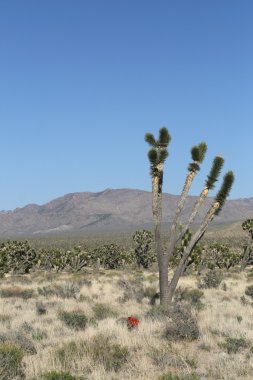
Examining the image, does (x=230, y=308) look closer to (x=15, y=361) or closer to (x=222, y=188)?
(x=222, y=188)

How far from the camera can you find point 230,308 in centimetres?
1739

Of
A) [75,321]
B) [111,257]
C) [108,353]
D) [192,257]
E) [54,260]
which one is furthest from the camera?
[111,257]

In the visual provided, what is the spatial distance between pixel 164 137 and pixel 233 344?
857cm

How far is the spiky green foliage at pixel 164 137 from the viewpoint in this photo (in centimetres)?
1723

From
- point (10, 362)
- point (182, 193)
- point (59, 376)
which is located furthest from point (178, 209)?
point (59, 376)

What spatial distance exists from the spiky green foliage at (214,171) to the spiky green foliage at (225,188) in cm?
33

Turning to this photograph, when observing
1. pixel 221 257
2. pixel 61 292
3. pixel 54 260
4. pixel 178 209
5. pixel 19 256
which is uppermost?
pixel 178 209

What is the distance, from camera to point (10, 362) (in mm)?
8383

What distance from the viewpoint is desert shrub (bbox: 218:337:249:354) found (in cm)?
1043

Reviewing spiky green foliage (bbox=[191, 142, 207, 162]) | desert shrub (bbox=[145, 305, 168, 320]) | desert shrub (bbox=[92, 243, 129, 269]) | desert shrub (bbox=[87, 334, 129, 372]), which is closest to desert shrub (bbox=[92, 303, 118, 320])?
desert shrub (bbox=[145, 305, 168, 320])

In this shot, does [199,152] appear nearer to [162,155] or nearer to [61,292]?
[162,155]

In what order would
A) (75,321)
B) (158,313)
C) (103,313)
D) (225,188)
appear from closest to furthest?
(75,321) → (158,313) → (103,313) → (225,188)

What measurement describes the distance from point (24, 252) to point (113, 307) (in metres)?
34.0

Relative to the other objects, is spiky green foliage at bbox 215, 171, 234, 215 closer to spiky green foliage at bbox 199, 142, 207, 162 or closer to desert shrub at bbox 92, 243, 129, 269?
spiky green foliage at bbox 199, 142, 207, 162
